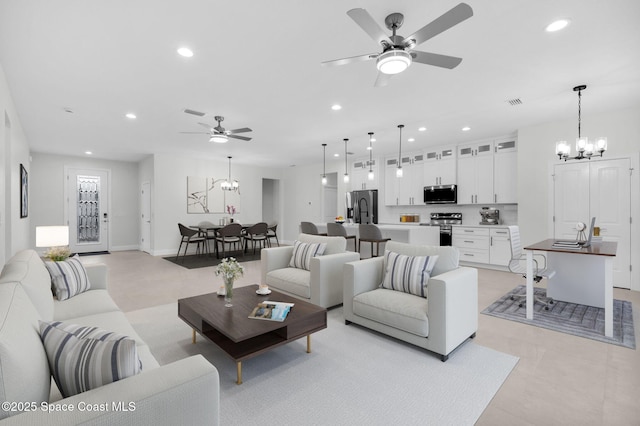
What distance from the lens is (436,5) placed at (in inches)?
86.2

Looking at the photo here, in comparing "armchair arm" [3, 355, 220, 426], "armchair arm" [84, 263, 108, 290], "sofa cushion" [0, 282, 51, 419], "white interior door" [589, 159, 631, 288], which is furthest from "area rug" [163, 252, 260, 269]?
"white interior door" [589, 159, 631, 288]

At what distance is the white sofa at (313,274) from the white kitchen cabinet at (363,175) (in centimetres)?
422

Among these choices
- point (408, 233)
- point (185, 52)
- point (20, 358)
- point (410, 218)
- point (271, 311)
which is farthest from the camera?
point (410, 218)

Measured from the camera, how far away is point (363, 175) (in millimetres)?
8164

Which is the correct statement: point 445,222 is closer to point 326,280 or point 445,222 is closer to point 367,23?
point 326,280

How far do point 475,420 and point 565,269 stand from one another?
3.09 metres

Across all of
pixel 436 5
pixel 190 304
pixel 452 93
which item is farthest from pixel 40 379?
pixel 452 93

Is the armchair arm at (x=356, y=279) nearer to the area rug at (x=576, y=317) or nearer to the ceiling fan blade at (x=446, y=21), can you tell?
the area rug at (x=576, y=317)

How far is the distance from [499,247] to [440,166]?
210 centimetres

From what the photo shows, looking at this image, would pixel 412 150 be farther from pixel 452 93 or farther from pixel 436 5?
pixel 436 5

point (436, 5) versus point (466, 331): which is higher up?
point (436, 5)

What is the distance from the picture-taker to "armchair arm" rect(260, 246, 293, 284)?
400cm

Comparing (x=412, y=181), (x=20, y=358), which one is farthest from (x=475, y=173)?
(x=20, y=358)

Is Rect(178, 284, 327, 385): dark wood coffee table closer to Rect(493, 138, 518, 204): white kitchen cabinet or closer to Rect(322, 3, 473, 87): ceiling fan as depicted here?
Rect(322, 3, 473, 87): ceiling fan
